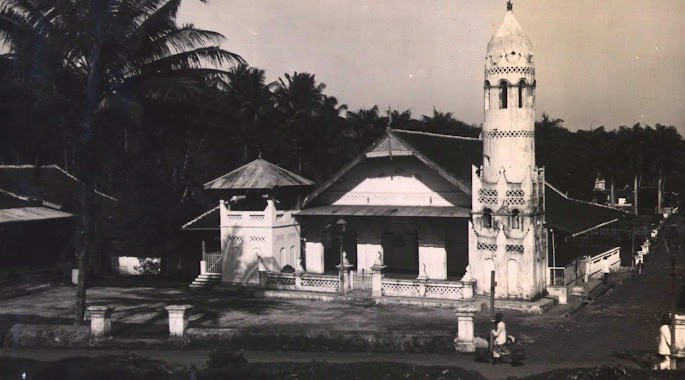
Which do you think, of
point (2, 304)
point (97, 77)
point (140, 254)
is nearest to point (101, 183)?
point (140, 254)

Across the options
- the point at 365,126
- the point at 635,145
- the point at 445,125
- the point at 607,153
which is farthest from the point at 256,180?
the point at 635,145

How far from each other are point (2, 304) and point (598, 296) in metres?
21.1

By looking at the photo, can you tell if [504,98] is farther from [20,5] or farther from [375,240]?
[20,5]

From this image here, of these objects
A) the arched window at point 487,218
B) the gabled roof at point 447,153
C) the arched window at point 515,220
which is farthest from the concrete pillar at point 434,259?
the arched window at point 515,220

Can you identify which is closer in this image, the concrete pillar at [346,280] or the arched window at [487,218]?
the arched window at [487,218]

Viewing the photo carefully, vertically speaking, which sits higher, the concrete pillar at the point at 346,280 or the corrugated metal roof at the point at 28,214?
the corrugated metal roof at the point at 28,214

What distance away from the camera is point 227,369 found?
48.0 ft

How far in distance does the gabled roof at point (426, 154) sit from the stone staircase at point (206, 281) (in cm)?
467

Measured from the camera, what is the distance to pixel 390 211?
2838 centimetres

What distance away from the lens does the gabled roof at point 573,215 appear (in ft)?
90.1

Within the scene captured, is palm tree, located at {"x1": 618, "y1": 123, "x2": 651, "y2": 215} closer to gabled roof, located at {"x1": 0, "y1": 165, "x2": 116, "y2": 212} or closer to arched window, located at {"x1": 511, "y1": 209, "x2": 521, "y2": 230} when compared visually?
gabled roof, located at {"x1": 0, "y1": 165, "x2": 116, "y2": 212}

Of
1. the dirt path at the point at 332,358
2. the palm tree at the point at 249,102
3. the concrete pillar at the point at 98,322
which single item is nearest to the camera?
the dirt path at the point at 332,358

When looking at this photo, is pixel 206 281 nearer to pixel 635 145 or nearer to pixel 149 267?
pixel 149 267

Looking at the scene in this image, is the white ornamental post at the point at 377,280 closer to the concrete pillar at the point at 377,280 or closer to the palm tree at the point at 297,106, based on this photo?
the concrete pillar at the point at 377,280
